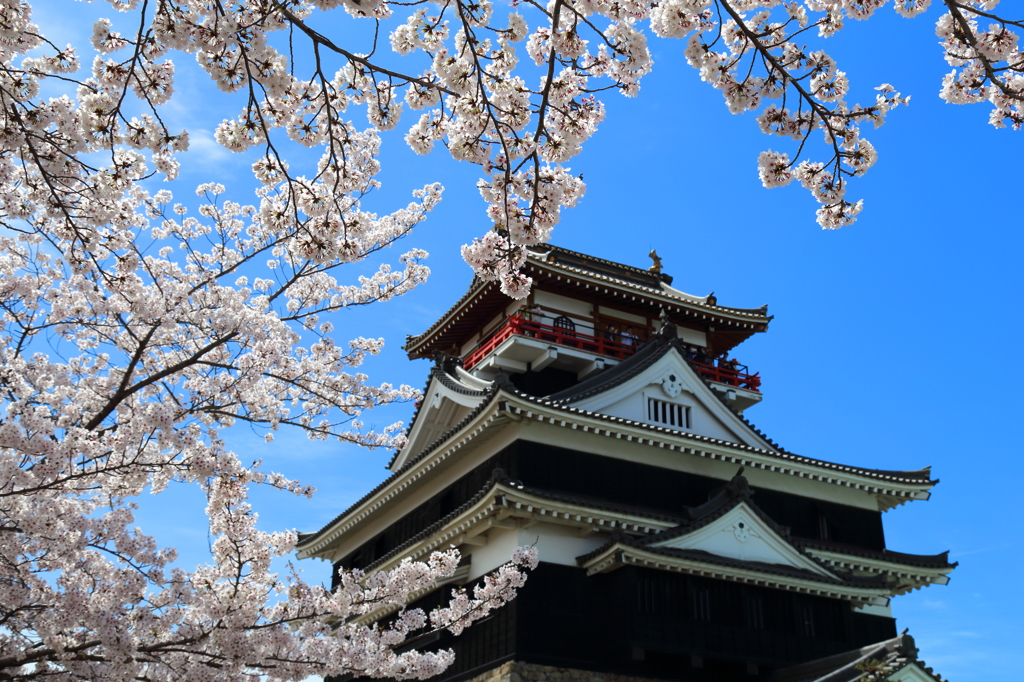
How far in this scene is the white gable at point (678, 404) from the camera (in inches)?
699

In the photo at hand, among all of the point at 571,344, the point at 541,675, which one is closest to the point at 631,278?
the point at 571,344

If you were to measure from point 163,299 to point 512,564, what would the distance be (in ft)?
22.9

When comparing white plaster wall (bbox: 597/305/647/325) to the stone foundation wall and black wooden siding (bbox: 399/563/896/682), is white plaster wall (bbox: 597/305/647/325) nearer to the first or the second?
black wooden siding (bbox: 399/563/896/682)

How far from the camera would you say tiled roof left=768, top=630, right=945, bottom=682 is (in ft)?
39.9

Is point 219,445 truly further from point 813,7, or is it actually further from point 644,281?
point 644,281

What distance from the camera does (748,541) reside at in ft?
51.1

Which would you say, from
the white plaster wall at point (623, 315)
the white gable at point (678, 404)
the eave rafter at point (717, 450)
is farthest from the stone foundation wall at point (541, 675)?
the white plaster wall at point (623, 315)

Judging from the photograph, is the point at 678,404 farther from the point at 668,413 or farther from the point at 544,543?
the point at 544,543

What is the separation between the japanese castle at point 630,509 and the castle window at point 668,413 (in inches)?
1.5

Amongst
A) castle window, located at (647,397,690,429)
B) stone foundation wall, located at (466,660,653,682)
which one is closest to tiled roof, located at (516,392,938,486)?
castle window, located at (647,397,690,429)

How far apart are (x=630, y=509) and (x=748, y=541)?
245cm

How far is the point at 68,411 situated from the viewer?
788 centimetres

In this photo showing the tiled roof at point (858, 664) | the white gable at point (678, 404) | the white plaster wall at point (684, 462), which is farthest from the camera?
the white gable at point (678, 404)

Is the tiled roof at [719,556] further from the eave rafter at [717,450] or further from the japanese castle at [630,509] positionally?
the eave rafter at [717,450]
